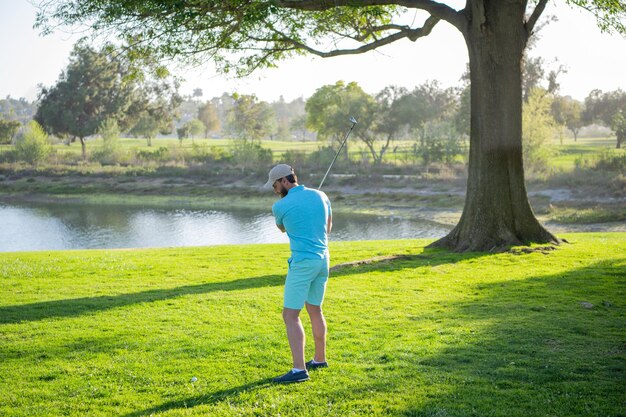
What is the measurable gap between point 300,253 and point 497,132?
11227 mm

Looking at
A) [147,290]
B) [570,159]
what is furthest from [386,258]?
[570,159]

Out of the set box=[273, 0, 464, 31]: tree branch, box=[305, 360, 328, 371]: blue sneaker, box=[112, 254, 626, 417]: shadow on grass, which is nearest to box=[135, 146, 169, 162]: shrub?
box=[273, 0, 464, 31]: tree branch

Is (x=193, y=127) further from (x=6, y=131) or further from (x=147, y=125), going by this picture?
(x=6, y=131)

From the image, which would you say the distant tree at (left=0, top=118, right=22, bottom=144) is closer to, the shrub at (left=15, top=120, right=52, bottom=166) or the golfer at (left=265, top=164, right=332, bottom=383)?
the shrub at (left=15, top=120, right=52, bottom=166)

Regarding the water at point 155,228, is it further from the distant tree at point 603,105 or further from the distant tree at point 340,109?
the distant tree at point 603,105

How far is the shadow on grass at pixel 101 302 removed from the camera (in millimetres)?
10823

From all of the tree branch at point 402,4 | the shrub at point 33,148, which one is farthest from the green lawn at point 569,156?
the shrub at point 33,148

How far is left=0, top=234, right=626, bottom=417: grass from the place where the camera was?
257 inches

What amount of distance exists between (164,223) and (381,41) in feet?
78.0

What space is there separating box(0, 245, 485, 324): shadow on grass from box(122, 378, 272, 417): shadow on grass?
488 cm

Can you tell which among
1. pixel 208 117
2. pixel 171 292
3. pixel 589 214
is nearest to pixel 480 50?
pixel 171 292

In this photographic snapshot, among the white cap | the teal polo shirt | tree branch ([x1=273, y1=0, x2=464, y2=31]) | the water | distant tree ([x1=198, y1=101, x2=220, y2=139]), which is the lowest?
the water

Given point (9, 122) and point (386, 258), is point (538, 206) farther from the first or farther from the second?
point (9, 122)

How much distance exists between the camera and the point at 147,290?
13.0 meters
